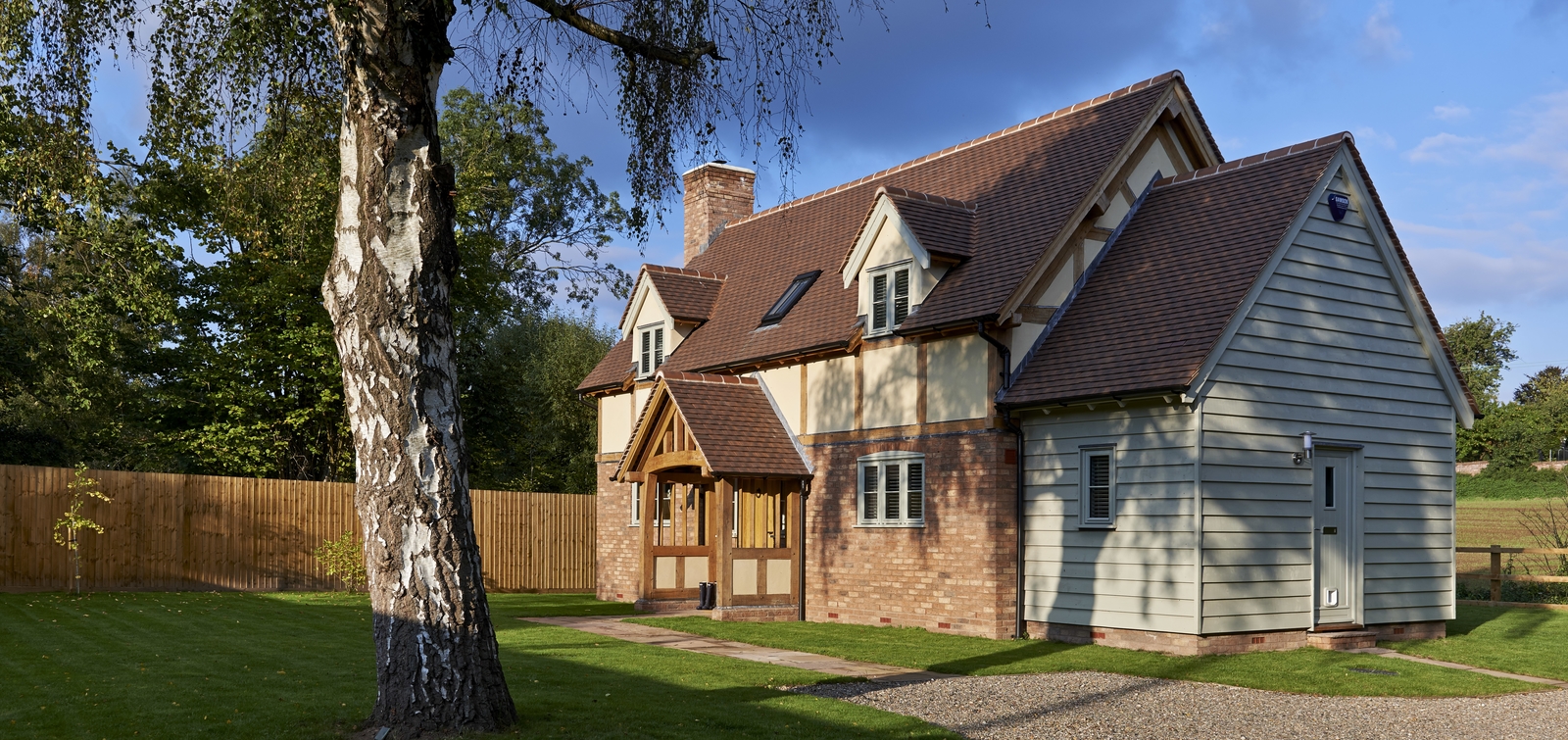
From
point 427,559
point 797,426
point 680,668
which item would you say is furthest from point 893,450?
point 427,559

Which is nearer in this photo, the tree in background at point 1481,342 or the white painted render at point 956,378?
the white painted render at point 956,378

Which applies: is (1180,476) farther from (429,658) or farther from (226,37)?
(226,37)

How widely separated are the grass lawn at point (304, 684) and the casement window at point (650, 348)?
8246 millimetres

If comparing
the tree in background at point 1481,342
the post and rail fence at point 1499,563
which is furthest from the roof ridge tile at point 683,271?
the tree in background at point 1481,342

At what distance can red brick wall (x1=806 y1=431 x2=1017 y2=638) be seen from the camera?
16906 mm

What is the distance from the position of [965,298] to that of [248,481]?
15226 millimetres

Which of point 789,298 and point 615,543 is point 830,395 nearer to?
point 789,298

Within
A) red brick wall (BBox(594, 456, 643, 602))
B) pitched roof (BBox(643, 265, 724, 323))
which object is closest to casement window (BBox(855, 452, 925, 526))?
pitched roof (BBox(643, 265, 724, 323))

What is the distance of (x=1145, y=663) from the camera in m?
14.0

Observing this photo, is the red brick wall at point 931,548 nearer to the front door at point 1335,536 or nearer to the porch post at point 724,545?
the porch post at point 724,545

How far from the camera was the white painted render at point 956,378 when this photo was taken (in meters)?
17.3

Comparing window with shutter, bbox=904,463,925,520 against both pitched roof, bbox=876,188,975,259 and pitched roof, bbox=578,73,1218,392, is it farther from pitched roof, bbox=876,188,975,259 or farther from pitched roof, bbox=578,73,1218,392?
pitched roof, bbox=876,188,975,259

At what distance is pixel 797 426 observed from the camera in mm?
20750

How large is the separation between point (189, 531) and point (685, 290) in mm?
10460
